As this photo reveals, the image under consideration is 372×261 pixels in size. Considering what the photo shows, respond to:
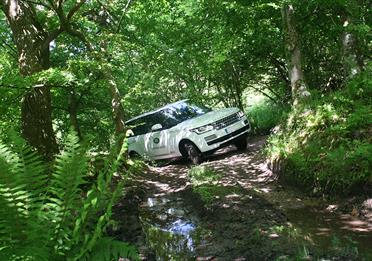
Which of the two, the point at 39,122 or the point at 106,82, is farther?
the point at 106,82

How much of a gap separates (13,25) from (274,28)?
775 cm

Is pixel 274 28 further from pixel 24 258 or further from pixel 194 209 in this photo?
pixel 24 258

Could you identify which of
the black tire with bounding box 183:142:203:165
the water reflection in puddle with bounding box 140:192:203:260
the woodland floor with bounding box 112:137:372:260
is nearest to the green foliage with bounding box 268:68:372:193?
the woodland floor with bounding box 112:137:372:260

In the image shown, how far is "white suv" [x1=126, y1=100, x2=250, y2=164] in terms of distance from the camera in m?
11.2

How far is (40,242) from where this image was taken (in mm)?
2529

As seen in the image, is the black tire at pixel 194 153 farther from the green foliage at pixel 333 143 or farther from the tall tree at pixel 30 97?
the tall tree at pixel 30 97

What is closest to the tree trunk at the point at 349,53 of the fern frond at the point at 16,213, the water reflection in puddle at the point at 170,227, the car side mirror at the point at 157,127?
the water reflection in puddle at the point at 170,227

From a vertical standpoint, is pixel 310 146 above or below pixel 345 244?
above

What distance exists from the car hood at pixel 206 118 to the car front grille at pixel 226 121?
87 millimetres

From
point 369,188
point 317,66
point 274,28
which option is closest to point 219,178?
point 369,188

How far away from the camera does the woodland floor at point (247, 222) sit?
15.7 feet

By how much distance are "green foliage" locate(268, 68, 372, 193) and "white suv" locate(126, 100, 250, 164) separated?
251 centimetres

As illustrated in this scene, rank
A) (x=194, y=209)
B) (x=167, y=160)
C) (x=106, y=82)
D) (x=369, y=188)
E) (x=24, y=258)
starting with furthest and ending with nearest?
(x=167, y=160)
(x=106, y=82)
(x=194, y=209)
(x=369, y=188)
(x=24, y=258)

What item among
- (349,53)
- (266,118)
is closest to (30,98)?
(349,53)
